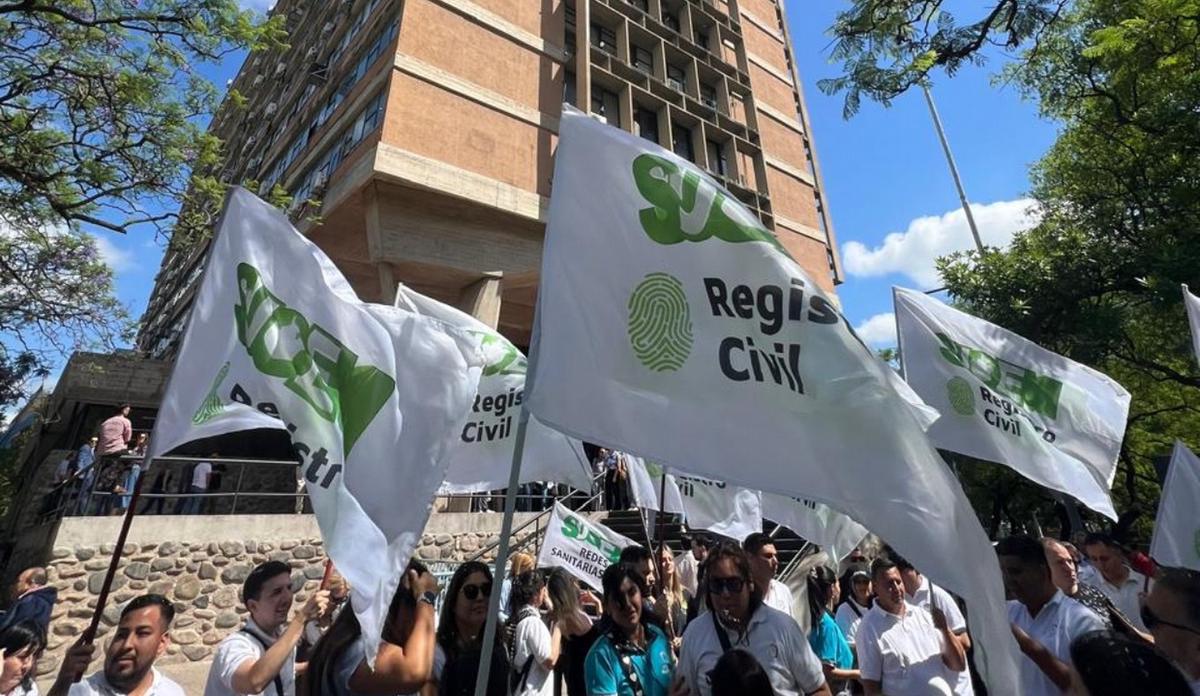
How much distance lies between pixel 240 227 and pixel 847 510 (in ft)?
9.89

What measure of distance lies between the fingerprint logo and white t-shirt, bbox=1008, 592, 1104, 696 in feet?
7.05

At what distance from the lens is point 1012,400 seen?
191 inches

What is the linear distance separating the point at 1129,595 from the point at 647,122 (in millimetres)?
17480

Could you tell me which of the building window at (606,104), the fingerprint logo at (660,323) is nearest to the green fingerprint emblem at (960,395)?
the fingerprint logo at (660,323)

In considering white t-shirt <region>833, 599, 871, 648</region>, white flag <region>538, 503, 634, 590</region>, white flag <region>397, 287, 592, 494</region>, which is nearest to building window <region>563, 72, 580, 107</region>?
white flag <region>397, 287, 592, 494</region>

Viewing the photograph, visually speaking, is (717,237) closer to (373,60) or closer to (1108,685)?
(1108,685)

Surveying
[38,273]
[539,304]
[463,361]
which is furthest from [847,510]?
[38,273]

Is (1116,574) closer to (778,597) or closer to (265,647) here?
(778,597)

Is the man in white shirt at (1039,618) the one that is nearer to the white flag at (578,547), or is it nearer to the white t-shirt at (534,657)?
the white t-shirt at (534,657)

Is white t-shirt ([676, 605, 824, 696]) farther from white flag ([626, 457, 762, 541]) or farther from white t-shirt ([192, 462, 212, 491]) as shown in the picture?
white t-shirt ([192, 462, 212, 491])

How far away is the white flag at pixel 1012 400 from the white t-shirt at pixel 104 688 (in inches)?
181

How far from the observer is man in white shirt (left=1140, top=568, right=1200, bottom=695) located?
2416 millimetres

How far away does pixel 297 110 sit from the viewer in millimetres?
22906

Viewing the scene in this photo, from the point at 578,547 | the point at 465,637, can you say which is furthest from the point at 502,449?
the point at 465,637
